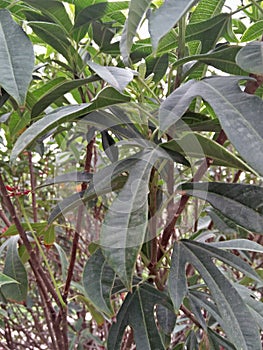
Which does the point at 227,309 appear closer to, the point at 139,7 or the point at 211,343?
the point at 211,343

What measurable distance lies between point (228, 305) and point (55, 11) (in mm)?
408

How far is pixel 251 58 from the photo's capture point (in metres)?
0.45

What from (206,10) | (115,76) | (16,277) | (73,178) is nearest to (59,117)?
(115,76)

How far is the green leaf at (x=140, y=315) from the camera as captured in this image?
0.61 m

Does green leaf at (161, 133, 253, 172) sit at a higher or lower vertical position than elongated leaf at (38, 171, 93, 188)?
higher

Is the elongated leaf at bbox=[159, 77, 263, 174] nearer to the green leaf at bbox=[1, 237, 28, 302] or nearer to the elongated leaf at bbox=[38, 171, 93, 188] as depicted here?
the elongated leaf at bbox=[38, 171, 93, 188]

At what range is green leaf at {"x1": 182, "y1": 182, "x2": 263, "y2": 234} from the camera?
505 millimetres

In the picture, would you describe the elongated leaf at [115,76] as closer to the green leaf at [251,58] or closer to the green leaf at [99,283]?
the green leaf at [251,58]

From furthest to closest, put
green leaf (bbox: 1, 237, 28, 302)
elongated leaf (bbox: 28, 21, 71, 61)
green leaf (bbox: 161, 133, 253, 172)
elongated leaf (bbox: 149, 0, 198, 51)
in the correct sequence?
1. green leaf (bbox: 1, 237, 28, 302)
2. elongated leaf (bbox: 28, 21, 71, 61)
3. green leaf (bbox: 161, 133, 253, 172)
4. elongated leaf (bbox: 149, 0, 198, 51)

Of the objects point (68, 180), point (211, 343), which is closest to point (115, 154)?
point (68, 180)

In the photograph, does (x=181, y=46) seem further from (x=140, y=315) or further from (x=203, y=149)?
(x=140, y=315)

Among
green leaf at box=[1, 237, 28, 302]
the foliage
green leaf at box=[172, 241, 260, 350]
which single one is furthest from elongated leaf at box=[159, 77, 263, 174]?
green leaf at box=[1, 237, 28, 302]

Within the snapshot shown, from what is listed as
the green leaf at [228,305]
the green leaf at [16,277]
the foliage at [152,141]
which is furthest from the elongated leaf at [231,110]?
the green leaf at [16,277]

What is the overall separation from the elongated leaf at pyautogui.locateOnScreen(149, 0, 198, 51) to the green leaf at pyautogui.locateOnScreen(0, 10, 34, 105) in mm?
148
